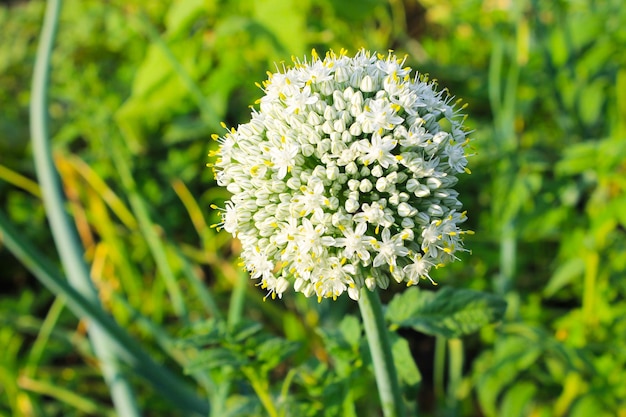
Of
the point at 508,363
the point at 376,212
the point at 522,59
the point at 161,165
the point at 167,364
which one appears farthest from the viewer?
the point at 161,165

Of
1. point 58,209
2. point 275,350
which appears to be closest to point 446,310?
point 275,350

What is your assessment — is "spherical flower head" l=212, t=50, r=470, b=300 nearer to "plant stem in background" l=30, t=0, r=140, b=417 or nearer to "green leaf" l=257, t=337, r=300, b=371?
"green leaf" l=257, t=337, r=300, b=371

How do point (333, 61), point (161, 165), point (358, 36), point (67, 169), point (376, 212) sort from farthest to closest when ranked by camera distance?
point (358, 36) → point (161, 165) → point (67, 169) → point (333, 61) → point (376, 212)

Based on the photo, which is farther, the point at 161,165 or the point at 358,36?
the point at 358,36

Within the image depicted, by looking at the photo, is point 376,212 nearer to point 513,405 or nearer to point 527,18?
point 513,405

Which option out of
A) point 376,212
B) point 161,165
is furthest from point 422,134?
point 161,165

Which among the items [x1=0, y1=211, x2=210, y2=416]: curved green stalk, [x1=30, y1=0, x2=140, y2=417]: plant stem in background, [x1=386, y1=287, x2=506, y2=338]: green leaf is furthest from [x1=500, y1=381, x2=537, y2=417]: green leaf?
[x1=30, y1=0, x2=140, y2=417]: plant stem in background

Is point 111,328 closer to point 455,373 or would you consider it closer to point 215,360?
point 215,360

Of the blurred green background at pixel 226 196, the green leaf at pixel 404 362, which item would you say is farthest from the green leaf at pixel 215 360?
the green leaf at pixel 404 362
